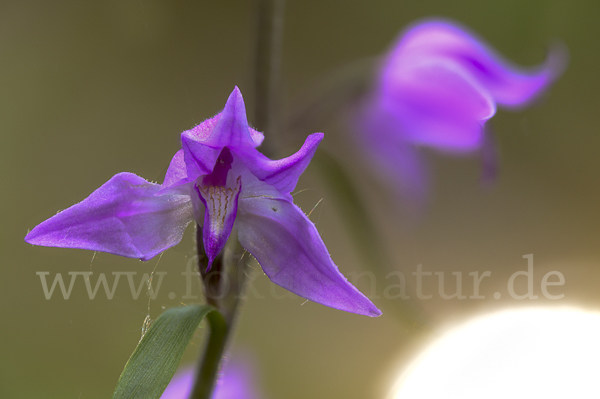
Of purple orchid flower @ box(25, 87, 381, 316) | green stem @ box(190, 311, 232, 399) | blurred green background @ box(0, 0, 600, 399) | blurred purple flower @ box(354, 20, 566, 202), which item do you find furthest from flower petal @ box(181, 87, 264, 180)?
blurred green background @ box(0, 0, 600, 399)

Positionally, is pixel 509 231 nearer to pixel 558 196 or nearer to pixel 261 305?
pixel 558 196

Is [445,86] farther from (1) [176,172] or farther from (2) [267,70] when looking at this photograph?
(1) [176,172]

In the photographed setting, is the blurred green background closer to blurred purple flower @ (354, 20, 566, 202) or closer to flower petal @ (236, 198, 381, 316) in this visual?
blurred purple flower @ (354, 20, 566, 202)

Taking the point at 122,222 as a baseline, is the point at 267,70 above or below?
above

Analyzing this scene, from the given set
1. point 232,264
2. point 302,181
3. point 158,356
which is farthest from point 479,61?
point 302,181

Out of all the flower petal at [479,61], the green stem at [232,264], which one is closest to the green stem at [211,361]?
the green stem at [232,264]

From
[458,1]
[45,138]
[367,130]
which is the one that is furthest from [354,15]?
[367,130]
